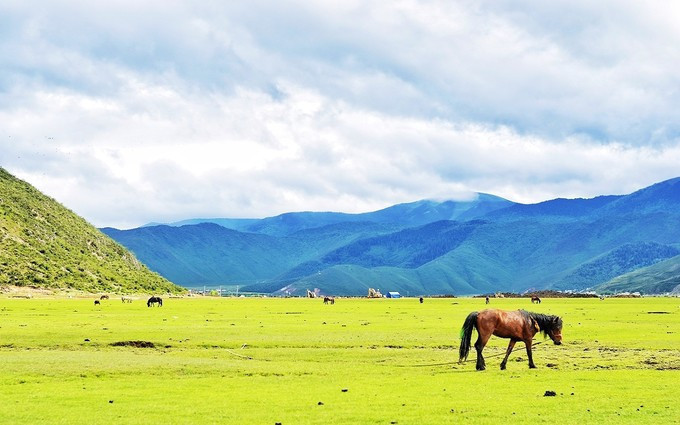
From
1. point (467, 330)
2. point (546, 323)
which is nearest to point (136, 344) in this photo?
point (467, 330)

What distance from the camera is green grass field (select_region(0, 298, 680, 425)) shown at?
18781 millimetres

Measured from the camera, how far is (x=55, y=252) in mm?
152000

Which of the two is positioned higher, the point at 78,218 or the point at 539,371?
the point at 78,218

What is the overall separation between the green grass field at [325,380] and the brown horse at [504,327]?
1.04 meters

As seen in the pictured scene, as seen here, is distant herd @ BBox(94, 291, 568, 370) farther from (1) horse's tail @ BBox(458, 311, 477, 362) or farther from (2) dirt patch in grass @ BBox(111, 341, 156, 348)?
(2) dirt patch in grass @ BBox(111, 341, 156, 348)

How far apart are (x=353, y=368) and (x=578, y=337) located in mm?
20627

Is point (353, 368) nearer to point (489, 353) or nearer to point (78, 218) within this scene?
point (489, 353)

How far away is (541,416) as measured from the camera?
18.3m

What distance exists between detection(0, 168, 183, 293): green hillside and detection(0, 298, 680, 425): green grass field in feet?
331

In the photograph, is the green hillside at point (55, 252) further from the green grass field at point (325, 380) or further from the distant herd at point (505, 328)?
the distant herd at point (505, 328)

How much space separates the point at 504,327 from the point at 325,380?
8.40 meters

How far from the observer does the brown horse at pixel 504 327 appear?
28438 mm

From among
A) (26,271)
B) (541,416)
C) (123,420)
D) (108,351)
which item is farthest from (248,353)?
(26,271)

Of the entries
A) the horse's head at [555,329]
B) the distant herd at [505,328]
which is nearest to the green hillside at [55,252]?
the distant herd at [505,328]
